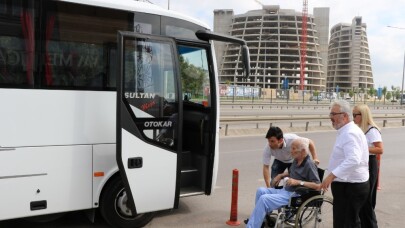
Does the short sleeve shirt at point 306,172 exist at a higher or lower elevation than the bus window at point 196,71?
lower

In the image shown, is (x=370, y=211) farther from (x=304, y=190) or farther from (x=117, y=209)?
(x=117, y=209)

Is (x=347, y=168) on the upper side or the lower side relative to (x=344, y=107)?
lower

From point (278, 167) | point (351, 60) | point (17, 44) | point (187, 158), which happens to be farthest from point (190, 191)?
point (351, 60)

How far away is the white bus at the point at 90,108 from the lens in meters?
4.42

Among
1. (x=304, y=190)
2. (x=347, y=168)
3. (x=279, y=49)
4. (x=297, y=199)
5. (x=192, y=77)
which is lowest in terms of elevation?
(x=297, y=199)

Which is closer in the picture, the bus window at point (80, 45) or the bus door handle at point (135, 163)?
the bus window at point (80, 45)

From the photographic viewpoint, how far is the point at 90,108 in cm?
476

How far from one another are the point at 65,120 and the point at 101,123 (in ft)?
1.41

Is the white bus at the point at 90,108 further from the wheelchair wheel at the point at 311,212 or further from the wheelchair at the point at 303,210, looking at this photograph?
the wheelchair wheel at the point at 311,212

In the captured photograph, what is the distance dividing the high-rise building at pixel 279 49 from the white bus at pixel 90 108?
113970 millimetres

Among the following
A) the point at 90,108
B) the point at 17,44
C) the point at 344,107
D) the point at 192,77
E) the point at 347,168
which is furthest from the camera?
the point at 192,77

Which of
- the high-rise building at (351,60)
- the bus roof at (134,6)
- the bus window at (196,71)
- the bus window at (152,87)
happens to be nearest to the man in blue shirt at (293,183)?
the bus window at (152,87)

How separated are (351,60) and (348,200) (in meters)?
149

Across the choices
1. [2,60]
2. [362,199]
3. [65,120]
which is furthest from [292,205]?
[2,60]
